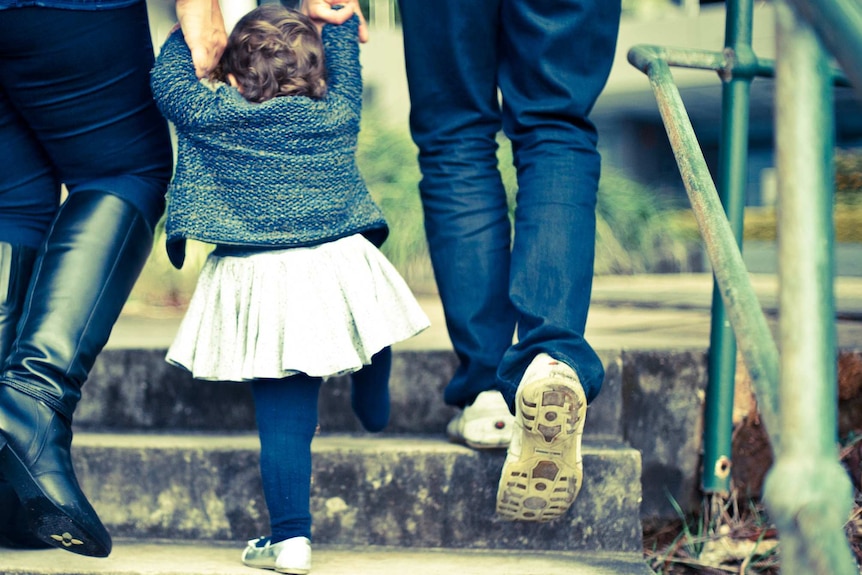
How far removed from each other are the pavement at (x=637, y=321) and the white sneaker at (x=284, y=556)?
0.56m

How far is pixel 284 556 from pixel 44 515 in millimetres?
361

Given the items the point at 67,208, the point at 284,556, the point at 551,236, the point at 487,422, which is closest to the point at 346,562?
the point at 284,556

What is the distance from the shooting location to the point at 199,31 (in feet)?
4.85

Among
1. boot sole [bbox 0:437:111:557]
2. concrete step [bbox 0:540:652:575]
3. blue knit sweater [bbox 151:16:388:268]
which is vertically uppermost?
blue knit sweater [bbox 151:16:388:268]

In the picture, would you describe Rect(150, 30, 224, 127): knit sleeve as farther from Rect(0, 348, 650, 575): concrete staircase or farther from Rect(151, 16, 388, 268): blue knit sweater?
Rect(0, 348, 650, 575): concrete staircase

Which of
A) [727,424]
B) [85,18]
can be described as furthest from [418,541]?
[85,18]

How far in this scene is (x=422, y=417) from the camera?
1.85 metres

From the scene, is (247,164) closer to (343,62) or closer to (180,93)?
(180,93)

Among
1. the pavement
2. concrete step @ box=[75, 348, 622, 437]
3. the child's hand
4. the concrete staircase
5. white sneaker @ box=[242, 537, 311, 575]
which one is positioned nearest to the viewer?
white sneaker @ box=[242, 537, 311, 575]

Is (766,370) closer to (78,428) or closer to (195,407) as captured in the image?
(195,407)

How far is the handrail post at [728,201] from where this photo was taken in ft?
5.64

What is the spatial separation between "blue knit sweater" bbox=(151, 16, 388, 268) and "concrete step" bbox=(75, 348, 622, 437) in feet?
1.41

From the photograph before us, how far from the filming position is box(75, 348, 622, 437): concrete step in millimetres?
1846

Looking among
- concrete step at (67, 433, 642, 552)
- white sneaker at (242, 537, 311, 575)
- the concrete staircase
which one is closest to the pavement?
the concrete staircase
